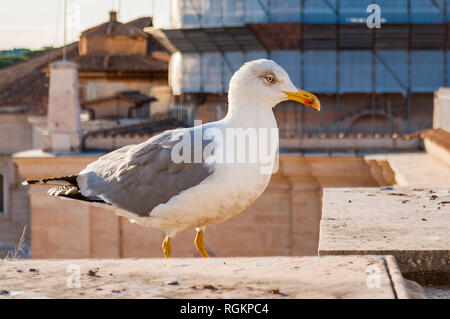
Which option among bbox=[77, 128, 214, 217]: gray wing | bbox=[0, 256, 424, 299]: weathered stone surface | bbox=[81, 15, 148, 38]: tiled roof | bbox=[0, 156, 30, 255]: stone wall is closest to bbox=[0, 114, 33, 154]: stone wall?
bbox=[0, 156, 30, 255]: stone wall

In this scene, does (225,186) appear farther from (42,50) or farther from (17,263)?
(42,50)

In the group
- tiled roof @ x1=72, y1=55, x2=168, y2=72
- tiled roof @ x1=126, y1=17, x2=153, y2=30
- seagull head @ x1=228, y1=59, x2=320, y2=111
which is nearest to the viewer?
seagull head @ x1=228, y1=59, x2=320, y2=111

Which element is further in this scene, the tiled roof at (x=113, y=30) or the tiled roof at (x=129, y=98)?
the tiled roof at (x=113, y=30)

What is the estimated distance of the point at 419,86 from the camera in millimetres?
33344

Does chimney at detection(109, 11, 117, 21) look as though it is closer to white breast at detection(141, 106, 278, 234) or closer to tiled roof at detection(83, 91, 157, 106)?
tiled roof at detection(83, 91, 157, 106)

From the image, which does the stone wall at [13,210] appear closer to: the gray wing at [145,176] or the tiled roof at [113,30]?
the tiled roof at [113,30]

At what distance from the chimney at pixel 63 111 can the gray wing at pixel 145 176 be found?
1256cm

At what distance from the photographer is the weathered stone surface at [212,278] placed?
3.51 metres

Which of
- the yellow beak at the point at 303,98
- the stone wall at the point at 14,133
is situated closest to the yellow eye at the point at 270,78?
the yellow beak at the point at 303,98

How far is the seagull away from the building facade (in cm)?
2584

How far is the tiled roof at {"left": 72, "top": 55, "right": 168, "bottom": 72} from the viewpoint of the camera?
41.2 metres

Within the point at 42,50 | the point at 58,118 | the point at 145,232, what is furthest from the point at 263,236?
the point at 42,50

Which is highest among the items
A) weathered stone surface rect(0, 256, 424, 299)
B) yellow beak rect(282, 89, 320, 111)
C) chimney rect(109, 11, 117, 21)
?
chimney rect(109, 11, 117, 21)
